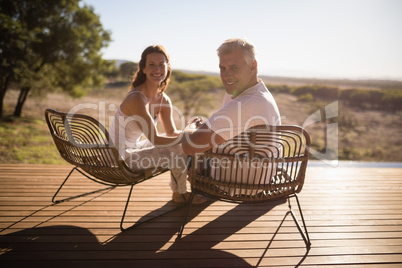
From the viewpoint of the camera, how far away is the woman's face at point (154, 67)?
7.52ft

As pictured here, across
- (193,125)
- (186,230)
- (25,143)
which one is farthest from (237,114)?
(25,143)

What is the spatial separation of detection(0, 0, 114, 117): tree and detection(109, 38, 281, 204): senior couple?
7.82 m

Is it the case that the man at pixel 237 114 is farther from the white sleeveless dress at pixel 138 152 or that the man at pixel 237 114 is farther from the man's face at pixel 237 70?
the white sleeveless dress at pixel 138 152

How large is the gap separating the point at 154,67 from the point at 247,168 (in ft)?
4.10

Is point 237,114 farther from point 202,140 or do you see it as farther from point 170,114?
point 170,114

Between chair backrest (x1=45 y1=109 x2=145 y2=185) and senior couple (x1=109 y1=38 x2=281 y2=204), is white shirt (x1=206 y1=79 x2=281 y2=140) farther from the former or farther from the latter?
chair backrest (x1=45 y1=109 x2=145 y2=185)

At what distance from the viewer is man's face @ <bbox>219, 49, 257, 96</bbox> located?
172 cm

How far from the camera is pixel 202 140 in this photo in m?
1.54

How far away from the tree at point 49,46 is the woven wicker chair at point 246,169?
878 cm

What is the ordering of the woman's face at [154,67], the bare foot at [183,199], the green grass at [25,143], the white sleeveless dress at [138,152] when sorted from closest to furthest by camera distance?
the white sleeveless dress at [138,152]
the woman's face at [154,67]
the bare foot at [183,199]
the green grass at [25,143]

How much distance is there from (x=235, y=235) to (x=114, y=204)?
1.13 metres

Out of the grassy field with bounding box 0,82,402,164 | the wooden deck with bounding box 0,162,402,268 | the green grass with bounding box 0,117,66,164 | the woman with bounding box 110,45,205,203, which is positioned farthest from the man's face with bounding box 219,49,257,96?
the green grass with bounding box 0,117,66,164

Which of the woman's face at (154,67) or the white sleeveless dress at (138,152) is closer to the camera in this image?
the white sleeveless dress at (138,152)

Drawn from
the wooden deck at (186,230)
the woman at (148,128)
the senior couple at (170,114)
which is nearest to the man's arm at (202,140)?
the senior couple at (170,114)
